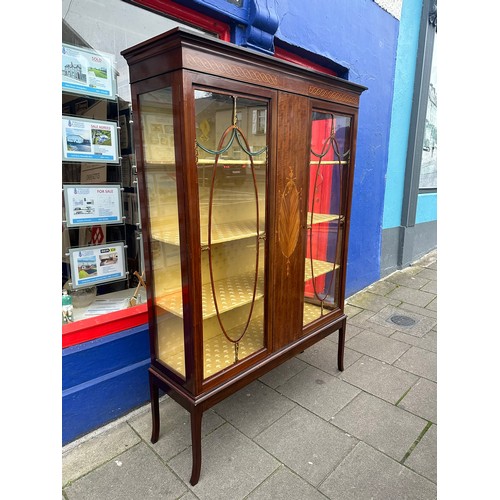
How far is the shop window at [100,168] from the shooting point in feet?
6.57

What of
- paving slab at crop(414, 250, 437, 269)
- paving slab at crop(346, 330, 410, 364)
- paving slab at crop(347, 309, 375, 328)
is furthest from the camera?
paving slab at crop(414, 250, 437, 269)

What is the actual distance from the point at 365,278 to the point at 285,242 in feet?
9.17

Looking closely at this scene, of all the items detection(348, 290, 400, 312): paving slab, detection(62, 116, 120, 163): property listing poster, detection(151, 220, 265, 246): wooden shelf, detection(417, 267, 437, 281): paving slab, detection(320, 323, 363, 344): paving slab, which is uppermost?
detection(62, 116, 120, 163): property listing poster

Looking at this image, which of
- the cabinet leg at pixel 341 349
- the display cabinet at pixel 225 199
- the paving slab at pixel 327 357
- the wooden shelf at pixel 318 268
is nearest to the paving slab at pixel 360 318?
the paving slab at pixel 327 357

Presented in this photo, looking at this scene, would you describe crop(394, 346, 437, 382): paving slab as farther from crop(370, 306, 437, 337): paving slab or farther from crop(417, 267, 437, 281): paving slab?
crop(417, 267, 437, 281): paving slab

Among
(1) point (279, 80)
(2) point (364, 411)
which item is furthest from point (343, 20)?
(2) point (364, 411)

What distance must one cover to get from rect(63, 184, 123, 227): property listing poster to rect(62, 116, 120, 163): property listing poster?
171mm

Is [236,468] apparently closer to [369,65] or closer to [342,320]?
[342,320]

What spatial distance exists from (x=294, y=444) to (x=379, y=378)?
3.32ft

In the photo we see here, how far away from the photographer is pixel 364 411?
2391 millimetres

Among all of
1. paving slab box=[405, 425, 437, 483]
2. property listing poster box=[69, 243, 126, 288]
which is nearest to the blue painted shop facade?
property listing poster box=[69, 243, 126, 288]

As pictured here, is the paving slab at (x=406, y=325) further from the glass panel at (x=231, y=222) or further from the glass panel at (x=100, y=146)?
the glass panel at (x=100, y=146)

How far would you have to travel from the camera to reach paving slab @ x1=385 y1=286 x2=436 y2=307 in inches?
168

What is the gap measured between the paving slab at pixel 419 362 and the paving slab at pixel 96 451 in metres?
2.12
